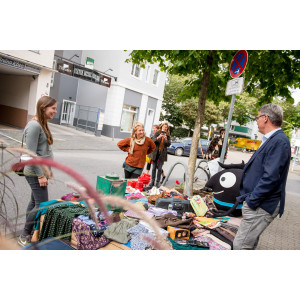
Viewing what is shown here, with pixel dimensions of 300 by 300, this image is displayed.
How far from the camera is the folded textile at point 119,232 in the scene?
113 inches

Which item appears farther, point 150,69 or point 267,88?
point 150,69

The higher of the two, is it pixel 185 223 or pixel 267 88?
pixel 267 88

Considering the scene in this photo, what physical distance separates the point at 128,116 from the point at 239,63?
775 inches

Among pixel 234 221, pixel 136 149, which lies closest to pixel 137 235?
pixel 234 221

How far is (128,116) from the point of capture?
23703 millimetres

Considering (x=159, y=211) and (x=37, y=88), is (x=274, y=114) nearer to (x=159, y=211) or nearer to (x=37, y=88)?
(x=159, y=211)

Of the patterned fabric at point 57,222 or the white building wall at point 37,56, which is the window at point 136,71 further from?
the patterned fabric at point 57,222

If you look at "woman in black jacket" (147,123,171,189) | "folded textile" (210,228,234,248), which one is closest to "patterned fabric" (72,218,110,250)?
"folded textile" (210,228,234,248)

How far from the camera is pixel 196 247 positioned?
3.11 meters

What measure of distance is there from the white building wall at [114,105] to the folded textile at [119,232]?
1946cm

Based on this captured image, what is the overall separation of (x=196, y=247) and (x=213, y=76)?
4.35 metres

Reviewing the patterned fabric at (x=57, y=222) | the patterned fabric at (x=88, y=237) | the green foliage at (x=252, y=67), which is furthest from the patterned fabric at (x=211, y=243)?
the green foliage at (x=252, y=67)

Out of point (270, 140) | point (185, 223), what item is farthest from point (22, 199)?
point (270, 140)
